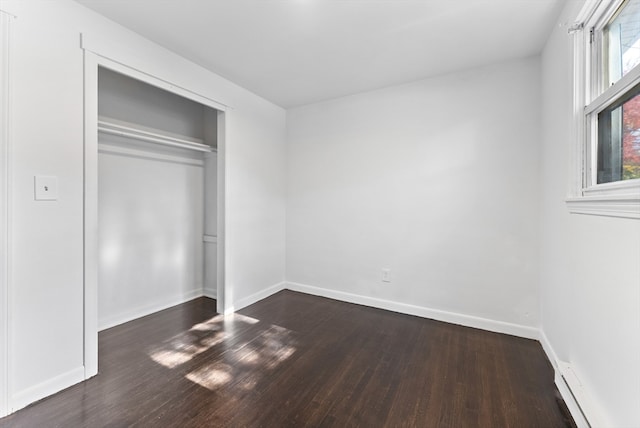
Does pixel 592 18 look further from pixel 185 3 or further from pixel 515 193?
pixel 185 3

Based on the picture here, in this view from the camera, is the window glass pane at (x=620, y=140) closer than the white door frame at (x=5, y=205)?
Yes

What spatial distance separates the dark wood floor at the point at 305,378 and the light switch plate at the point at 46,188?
124cm

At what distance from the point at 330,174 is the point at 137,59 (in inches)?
87.6

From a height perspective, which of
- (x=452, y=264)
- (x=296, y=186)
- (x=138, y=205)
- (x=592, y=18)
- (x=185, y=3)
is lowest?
(x=452, y=264)

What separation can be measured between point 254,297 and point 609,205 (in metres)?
3.22

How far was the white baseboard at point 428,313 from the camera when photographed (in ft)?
8.41

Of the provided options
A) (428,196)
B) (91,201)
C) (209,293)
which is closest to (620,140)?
(428,196)

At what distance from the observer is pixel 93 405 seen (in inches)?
65.0

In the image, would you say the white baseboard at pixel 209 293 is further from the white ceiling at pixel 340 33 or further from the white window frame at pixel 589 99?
the white window frame at pixel 589 99

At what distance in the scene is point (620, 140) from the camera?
134 centimetres

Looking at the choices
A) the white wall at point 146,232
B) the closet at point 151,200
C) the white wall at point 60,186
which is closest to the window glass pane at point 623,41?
the white wall at point 60,186

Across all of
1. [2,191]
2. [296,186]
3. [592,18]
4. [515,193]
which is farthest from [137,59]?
[515,193]

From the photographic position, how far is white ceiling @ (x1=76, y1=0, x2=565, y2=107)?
1882mm

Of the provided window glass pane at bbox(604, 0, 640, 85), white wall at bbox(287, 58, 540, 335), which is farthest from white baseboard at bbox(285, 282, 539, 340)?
window glass pane at bbox(604, 0, 640, 85)
